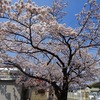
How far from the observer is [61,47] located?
11.4 m

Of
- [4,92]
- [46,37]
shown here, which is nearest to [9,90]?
[4,92]

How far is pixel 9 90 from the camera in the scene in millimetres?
14836

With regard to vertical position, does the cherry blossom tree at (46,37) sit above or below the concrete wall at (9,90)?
above

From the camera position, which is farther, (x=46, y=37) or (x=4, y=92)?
(x=4, y=92)

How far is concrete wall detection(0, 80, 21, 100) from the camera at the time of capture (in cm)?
1474

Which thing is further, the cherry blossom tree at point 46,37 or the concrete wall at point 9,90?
the concrete wall at point 9,90

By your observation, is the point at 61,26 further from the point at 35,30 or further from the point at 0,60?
the point at 0,60

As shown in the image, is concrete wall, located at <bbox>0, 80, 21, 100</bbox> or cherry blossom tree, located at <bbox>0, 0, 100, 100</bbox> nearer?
cherry blossom tree, located at <bbox>0, 0, 100, 100</bbox>

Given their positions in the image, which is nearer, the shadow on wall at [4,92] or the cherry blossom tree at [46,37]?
the cherry blossom tree at [46,37]

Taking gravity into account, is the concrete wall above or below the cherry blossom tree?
below

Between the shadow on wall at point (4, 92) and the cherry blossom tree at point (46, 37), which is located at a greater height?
the cherry blossom tree at point (46, 37)

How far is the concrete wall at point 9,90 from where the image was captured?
48.4 ft

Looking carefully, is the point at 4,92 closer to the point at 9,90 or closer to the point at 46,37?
the point at 9,90

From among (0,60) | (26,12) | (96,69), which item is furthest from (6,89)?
(26,12)
